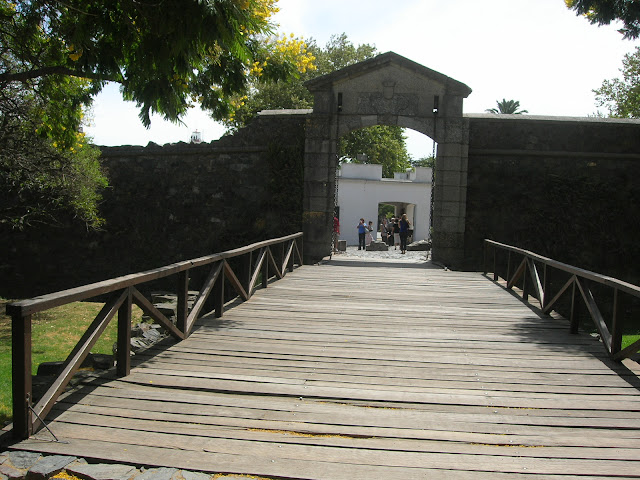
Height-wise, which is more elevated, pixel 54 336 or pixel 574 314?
pixel 574 314

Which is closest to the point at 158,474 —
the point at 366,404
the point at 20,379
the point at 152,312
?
the point at 20,379

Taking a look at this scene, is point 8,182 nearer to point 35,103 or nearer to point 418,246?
point 35,103

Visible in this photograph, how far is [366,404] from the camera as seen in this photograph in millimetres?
3689

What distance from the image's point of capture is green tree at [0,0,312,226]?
507 centimetres

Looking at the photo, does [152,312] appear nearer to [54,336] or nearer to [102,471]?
[102,471]

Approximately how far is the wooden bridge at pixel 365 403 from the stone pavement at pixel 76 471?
6 centimetres

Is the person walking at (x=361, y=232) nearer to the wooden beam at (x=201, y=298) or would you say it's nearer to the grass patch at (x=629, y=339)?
the grass patch at (x=629, y=339)

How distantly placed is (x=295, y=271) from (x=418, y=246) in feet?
36.0

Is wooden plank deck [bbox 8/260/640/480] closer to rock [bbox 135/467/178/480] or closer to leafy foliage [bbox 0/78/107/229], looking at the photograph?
rock [bbox 135/467/178/480]

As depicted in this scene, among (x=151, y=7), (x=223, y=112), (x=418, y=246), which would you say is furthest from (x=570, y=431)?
(x=418, y=246)

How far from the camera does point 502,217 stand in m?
12.0

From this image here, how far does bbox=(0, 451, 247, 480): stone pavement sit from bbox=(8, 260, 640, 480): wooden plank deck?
6cm

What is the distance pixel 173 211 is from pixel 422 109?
20.2ft

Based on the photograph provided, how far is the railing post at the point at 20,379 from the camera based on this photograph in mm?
2992
